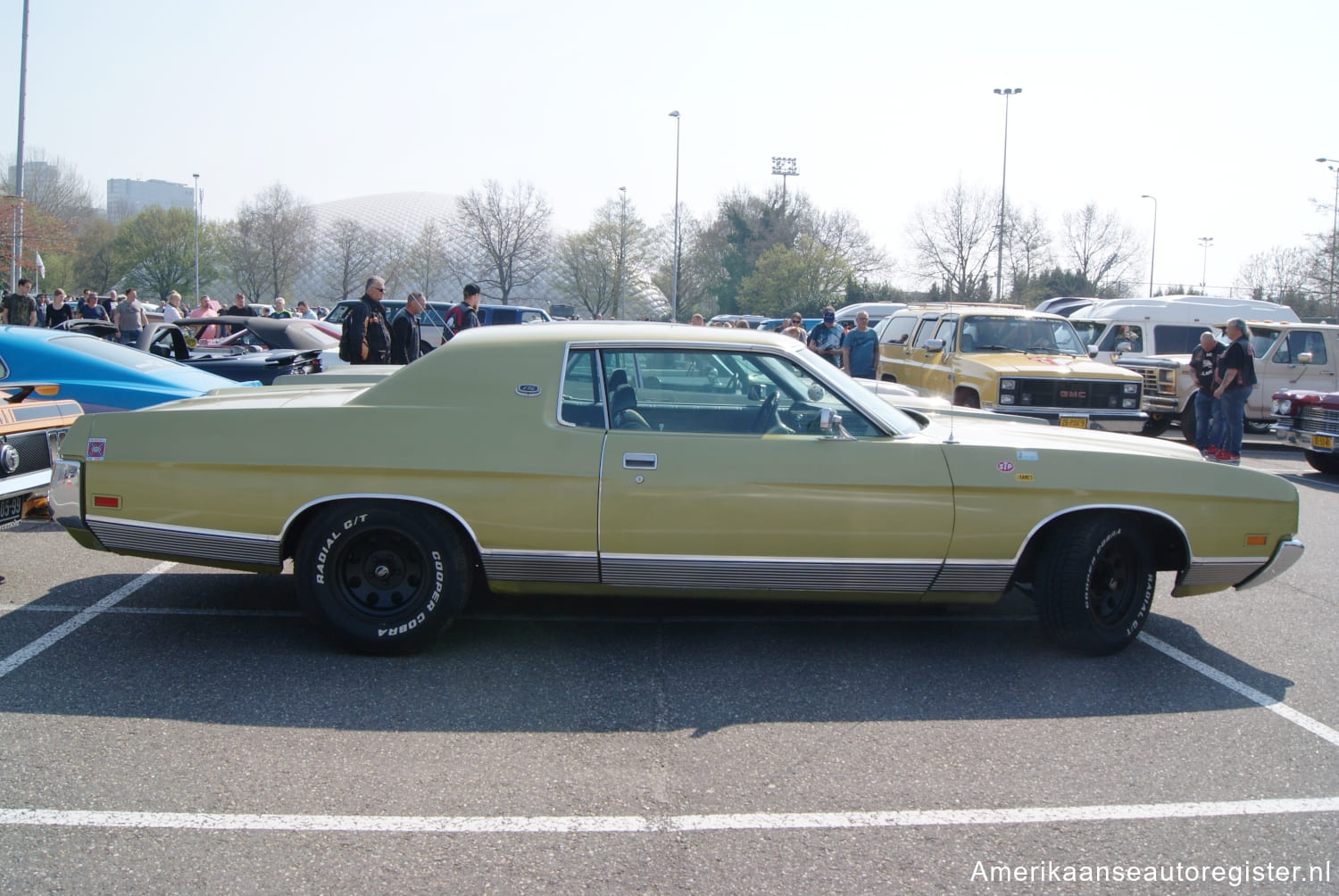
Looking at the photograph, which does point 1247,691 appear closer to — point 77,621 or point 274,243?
point 77,621

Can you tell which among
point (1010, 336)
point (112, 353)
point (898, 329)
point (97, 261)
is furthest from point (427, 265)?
point (112, 353)

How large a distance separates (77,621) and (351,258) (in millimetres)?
78407

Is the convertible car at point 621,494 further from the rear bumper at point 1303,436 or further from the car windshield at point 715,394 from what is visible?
the rear bumper at point 1303,436

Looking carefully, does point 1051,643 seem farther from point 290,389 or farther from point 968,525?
point 290,389

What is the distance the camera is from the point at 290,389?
551cm

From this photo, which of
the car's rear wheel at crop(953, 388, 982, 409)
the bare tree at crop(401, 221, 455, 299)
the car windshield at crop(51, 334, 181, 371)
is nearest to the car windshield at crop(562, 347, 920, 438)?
the car windshield at crop(51, 334, 181, 371)

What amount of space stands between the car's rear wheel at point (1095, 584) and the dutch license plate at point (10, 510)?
522 centimetres

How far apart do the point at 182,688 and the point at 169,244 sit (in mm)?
77147

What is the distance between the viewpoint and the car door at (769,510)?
4.36m

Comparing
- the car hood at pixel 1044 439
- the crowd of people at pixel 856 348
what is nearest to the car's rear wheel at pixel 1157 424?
the crowd of people at pixel 856 348

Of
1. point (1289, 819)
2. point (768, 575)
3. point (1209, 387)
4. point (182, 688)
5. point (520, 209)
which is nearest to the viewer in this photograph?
point (1289, 819)

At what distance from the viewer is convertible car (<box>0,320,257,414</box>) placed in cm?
736

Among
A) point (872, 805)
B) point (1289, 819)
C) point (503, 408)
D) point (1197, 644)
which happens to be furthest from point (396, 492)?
point (1197, 644)

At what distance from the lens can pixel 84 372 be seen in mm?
7547
